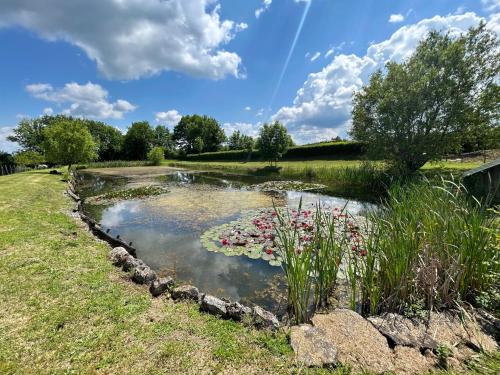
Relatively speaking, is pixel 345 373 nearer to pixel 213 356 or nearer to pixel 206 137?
pixel 213 356

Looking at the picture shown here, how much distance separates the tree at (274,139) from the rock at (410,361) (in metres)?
28.0

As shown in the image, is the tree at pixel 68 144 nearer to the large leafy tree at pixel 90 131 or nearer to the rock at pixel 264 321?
the rock at pixel 264 321

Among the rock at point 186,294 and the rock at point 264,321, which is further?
the rock at point 186,294

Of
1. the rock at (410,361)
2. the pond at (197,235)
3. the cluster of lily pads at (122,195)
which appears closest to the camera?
the rock at (410,361)

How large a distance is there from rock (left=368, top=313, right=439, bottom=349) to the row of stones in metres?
1.42

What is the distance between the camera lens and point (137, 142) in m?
63.5

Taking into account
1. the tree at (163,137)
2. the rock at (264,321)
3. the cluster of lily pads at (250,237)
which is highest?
the tree at (163,137)

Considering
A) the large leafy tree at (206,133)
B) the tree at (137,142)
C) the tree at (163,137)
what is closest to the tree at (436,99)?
the large leafy tree at (206,133)

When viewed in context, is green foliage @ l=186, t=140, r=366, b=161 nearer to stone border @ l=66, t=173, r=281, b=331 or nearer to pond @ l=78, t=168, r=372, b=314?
pond @ l=78, t=168, r=372, b=314

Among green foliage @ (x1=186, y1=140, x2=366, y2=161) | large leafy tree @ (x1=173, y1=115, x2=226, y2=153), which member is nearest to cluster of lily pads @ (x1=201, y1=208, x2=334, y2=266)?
green foliage @ (x1=186, y1=140, x2=366, y2=161)

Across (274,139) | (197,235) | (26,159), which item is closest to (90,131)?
(26,159)

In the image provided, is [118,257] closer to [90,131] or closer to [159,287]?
[159,287]

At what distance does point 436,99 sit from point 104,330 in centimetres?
2062

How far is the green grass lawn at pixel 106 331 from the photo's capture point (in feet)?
8.26
